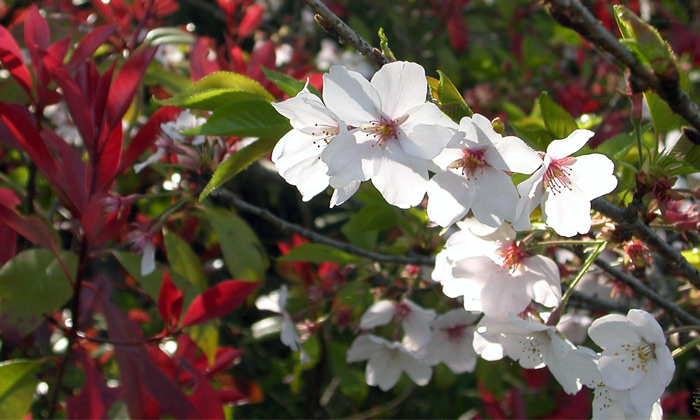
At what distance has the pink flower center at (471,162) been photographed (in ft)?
2.83

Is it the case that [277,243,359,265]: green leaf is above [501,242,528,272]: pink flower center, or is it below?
below

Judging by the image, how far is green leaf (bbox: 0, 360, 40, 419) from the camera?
1.11 meters

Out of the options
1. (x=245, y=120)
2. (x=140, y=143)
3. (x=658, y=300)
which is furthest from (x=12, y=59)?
(x=658, y=300)

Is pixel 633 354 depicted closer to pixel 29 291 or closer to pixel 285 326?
pixel 285 326

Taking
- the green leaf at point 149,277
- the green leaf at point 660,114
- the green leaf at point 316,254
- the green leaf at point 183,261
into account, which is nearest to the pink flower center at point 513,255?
the green leaf at point 660,114

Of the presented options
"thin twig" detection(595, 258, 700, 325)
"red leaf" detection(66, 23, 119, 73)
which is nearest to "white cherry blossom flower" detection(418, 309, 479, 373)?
"thin twig" detection(595, 258, 700, 325)

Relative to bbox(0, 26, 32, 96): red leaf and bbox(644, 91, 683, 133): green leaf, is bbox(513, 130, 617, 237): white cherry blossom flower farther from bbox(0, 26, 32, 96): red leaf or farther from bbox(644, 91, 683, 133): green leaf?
bbox(0, 26, 32, 96): red leaf

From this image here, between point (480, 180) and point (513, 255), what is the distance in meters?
0.23

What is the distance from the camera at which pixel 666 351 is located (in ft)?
2.90

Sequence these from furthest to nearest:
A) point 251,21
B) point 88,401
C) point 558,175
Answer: point 251,21 < point 88,401 < point 558,175

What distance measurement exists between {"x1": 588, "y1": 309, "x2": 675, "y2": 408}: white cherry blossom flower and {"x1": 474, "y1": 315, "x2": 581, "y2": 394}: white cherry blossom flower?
58mm

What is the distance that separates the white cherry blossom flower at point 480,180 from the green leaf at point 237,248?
2.17 ft

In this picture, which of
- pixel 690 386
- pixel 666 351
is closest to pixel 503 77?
pixel 690 386

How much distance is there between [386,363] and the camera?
156cm
